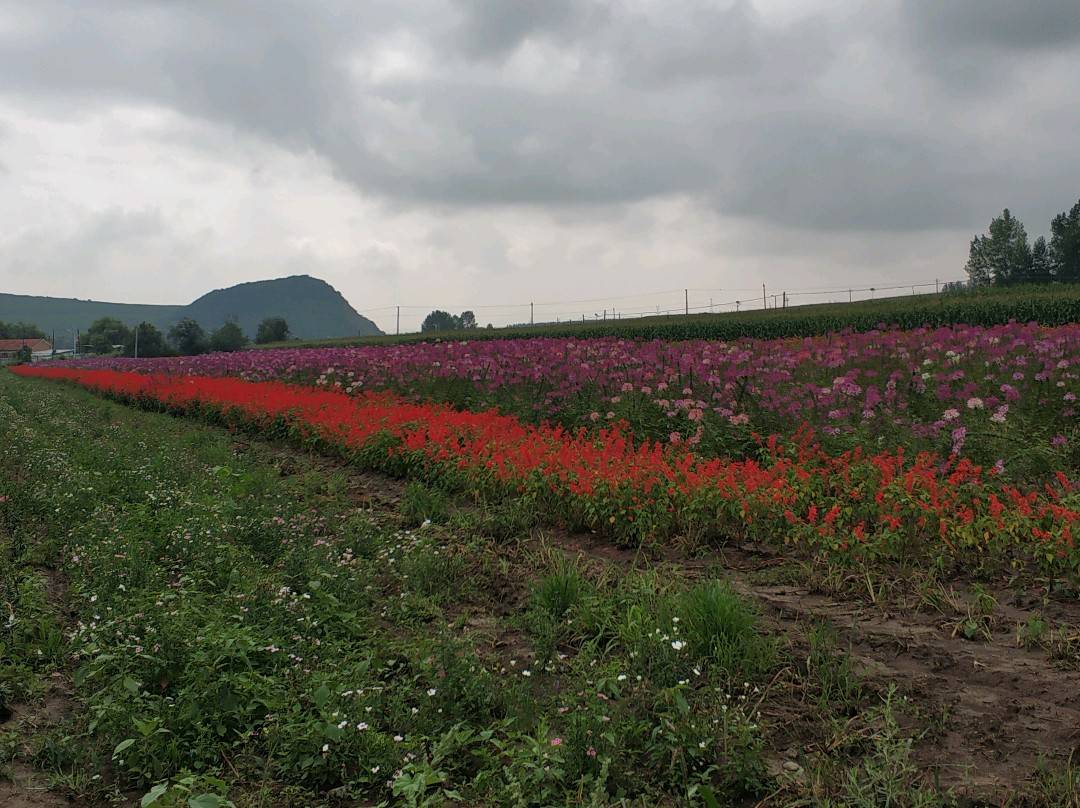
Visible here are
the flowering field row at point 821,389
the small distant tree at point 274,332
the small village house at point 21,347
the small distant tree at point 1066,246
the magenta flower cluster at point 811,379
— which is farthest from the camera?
the small village house at point 21,347

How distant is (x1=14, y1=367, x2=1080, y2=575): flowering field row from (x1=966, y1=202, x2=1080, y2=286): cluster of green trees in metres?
72.3

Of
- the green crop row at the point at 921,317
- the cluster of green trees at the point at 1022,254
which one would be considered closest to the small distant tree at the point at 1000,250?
the cluster of green trees at the point at 1022,254

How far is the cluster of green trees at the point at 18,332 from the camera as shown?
121 metres

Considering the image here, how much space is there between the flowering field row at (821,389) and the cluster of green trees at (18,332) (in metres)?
139

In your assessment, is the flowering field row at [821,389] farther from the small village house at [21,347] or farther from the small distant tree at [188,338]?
the small village house at [21,347]

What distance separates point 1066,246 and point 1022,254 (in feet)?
18.6

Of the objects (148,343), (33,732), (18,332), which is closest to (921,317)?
(33,732)

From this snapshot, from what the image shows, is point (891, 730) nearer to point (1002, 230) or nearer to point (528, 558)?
point (528, 558)

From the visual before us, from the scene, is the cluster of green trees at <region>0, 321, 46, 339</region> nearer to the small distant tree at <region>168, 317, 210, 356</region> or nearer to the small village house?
the small village house

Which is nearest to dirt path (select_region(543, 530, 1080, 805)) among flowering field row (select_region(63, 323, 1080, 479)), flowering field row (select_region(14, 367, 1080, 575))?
flowering field row (select_region(14, 367, 1080, 575))

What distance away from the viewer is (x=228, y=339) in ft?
250

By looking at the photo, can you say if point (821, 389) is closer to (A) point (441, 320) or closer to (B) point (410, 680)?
(B) point (410, 680)

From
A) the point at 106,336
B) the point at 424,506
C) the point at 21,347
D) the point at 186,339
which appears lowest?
the point at 424,506

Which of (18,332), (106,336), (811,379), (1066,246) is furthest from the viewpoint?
(18,332)
